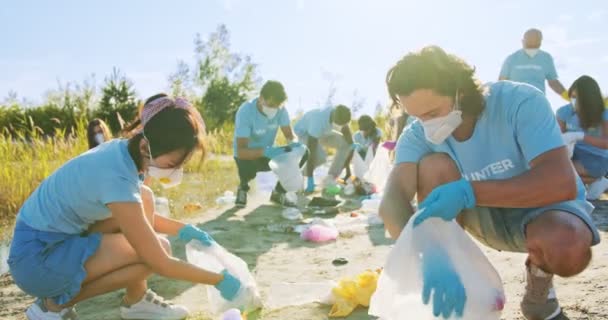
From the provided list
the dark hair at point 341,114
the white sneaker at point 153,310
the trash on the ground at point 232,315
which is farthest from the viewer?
the dark hair at point 341,114

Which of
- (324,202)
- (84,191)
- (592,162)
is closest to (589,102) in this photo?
(592,162)

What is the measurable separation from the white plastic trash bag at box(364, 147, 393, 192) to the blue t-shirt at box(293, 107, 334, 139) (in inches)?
51.2

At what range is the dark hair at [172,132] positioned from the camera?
6.19 ft

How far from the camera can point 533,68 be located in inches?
224

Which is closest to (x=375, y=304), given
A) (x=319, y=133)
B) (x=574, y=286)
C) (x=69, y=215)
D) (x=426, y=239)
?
(x=426, y=239)

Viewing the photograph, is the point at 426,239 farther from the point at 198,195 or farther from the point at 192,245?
the point at 198,195

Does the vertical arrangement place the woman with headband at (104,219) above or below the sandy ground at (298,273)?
above

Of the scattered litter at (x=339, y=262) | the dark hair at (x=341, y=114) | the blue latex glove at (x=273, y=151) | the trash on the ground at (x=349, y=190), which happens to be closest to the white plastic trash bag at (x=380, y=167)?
the trash on the ground at (x=349, y=190)

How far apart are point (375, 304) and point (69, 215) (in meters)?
1.15

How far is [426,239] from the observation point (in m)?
1.67

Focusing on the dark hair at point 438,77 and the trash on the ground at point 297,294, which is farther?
the trash on the ground at point 297,294

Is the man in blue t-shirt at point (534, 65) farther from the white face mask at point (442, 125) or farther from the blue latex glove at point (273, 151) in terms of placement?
the white face mask at point (442, 125)

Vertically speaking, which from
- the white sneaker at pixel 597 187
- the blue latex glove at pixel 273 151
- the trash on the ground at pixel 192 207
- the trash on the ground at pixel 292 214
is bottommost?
the trash on the ground at pixel 192 207

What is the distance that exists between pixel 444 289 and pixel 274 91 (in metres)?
3.51
